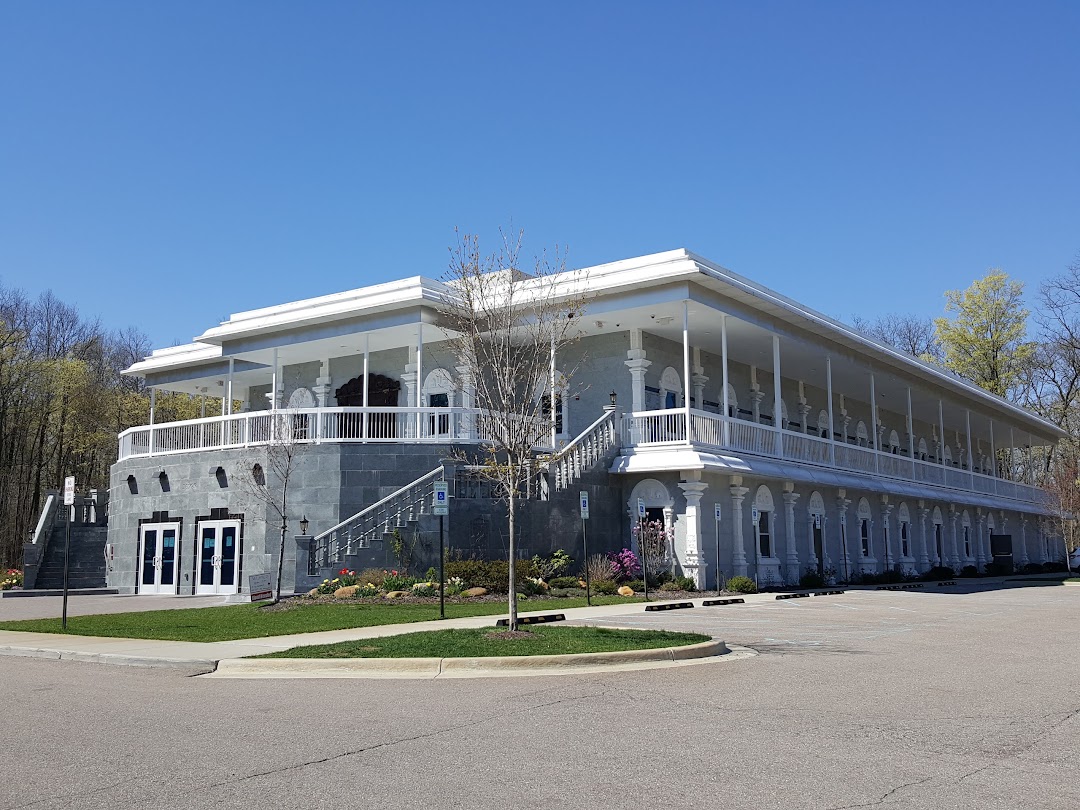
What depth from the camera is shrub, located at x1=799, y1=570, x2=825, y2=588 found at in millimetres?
A: 31797

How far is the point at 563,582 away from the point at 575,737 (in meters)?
17.2

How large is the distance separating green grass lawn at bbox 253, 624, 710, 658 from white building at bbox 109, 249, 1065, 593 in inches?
356

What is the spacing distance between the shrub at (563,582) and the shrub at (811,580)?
31.4 ft

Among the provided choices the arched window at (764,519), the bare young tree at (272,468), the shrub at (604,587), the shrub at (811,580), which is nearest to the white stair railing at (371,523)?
the bare young tree at (272,468)

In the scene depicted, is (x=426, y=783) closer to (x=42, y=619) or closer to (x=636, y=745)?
(x=636, y=745)

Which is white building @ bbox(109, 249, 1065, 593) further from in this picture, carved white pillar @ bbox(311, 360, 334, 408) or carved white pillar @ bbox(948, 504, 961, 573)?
carved white pillar @ bbox(948, 504, 961, 573)

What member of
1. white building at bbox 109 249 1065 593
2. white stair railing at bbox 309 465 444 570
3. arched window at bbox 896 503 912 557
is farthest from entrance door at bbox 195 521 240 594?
arched window at bbox 896 503 912 557

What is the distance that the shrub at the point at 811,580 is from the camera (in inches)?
1252

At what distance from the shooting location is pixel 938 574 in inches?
1635

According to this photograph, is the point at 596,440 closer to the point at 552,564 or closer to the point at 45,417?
the point at 552,564

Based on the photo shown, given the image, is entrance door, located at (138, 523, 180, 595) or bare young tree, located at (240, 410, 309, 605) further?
entrance door, located at (138, 523, 180, 595)

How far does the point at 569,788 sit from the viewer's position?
6.56 meters

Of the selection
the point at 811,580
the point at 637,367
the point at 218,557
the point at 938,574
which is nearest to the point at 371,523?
the point at 218,557

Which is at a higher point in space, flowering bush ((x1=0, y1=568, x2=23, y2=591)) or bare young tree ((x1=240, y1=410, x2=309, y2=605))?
bare young tree ((x1=240, y1=410, x2=309, y2=605))
